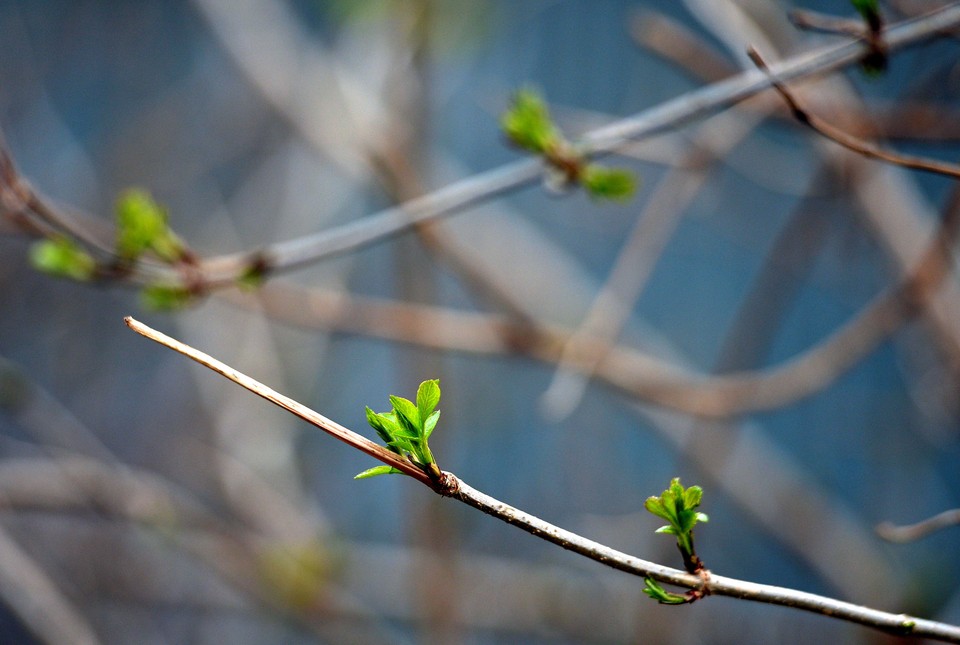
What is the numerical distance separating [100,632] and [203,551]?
67 cm

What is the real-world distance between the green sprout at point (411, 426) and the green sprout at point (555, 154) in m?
0.41

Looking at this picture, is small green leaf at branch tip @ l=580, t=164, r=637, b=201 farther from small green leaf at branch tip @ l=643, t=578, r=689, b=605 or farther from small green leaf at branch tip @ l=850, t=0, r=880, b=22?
small green leaf at branch tip @ l=643, t=578, r=689, b=605

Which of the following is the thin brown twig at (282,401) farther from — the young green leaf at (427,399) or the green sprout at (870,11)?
the green sprout at (870,11)

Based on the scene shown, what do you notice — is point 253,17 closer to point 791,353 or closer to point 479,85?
point 479,85

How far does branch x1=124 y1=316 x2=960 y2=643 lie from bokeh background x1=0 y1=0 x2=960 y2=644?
73cm

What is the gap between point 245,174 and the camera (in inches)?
96.2

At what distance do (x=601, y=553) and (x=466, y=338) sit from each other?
43.7 inches

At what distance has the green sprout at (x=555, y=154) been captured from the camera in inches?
29.2

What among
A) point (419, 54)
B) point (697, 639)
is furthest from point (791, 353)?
point (419, 54)

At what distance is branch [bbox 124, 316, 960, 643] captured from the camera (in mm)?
382

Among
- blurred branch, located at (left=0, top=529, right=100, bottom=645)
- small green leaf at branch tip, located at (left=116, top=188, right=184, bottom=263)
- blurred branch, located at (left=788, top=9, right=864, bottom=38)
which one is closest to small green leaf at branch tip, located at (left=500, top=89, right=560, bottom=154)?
blurred branch, located at (left=788, top=9, right=864, bottom=38)

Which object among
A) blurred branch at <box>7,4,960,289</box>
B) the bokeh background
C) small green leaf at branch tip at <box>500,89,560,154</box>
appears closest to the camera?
blurred branch at <box>7,4,960,289</box>

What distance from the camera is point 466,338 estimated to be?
1.49 meters

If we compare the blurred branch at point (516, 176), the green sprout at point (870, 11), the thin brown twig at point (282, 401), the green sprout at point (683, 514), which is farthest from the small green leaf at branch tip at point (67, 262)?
the green sprout at point (870, 11)
